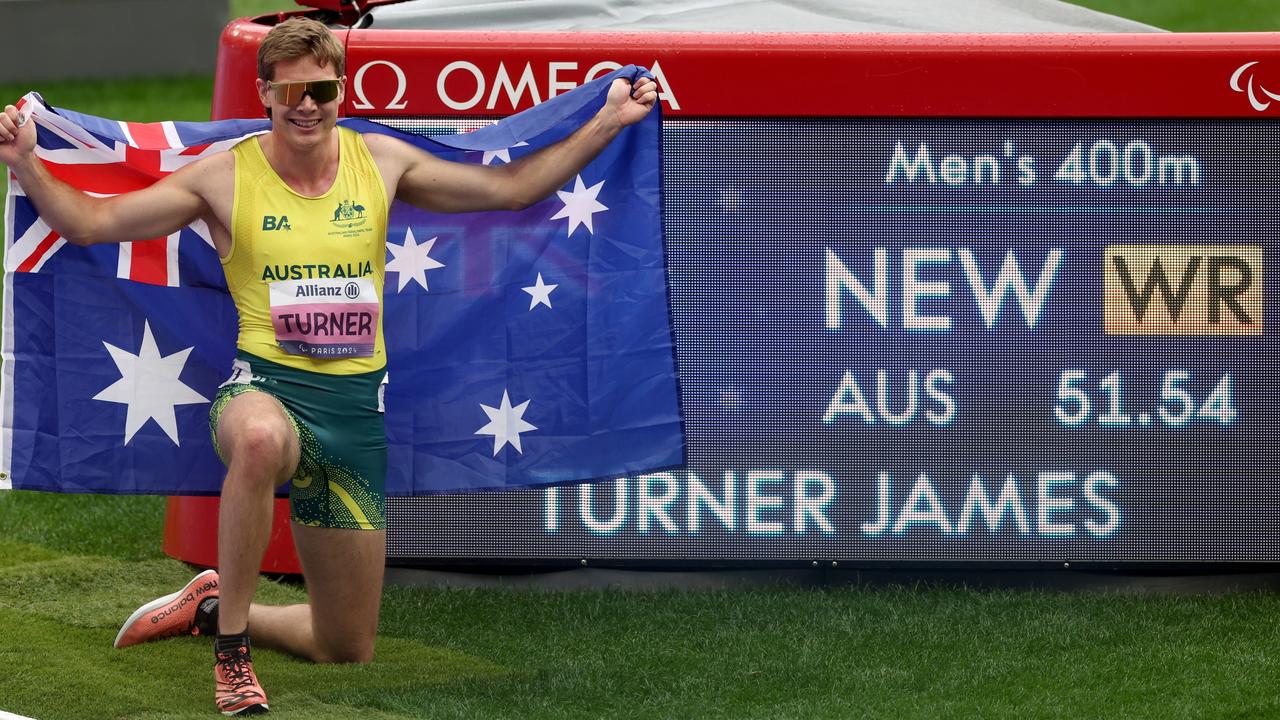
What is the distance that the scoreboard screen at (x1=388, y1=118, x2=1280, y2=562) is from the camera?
5.61 m

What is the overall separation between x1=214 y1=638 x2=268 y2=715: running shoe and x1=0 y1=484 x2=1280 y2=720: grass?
0.07 metres

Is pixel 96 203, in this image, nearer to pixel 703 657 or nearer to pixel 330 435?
pixel 330 435

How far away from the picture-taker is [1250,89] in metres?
5.60

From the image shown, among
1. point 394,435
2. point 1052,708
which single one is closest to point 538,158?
point 394,435

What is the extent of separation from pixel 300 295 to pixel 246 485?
0.49 meters

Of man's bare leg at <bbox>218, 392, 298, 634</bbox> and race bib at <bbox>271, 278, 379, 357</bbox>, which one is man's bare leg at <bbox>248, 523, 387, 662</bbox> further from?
race bib at <bbox>271, 278, 379, 357</bbox>

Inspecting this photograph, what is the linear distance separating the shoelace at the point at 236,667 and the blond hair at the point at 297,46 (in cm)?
139

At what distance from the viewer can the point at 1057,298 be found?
5.62m

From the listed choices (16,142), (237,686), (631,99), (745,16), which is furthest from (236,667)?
(745,16)

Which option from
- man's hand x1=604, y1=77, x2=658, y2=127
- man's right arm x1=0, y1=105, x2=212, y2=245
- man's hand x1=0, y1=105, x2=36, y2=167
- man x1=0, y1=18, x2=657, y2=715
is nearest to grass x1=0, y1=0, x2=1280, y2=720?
man x1=0, y1=18, x2=657, y2=715

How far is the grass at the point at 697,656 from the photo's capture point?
4.95 metres

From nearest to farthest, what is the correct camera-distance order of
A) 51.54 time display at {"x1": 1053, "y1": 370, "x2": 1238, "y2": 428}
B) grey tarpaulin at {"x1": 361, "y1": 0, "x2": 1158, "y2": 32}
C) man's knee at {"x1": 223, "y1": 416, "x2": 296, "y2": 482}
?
man's knee at {"x1": 223, "y1": 416, "x2": 296, "y2": 482}
51.54 time display at {"x1": 1053, "y1": 370, "x2": 1238, "y2": 428}
grey tarpaulin at {"x1": 361, "y1": 0, "x2": 1158, "y2": 32}

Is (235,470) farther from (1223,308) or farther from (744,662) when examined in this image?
(1223,308)

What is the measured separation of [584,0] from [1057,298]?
6.01 feet
